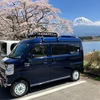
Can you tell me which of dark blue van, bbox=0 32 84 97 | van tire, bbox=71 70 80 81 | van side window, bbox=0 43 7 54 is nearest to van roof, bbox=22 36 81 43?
dark blue van, bbox=0 32 84 97

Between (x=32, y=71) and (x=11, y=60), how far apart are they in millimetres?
835

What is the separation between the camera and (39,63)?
5.27 m

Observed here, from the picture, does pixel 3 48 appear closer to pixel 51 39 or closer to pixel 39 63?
pixel 51 39

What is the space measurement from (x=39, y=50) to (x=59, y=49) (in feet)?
3.35

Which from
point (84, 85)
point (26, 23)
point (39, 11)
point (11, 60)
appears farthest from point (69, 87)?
point (39, 11)

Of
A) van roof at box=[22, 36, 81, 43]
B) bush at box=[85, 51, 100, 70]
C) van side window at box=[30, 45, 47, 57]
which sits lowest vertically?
bush at box=[85, 51, 100, 70]

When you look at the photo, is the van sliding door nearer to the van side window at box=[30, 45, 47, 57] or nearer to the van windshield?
the van side window at box=[30, 45, 47, 57]

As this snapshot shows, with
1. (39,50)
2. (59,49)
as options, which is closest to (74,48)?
(59,49)

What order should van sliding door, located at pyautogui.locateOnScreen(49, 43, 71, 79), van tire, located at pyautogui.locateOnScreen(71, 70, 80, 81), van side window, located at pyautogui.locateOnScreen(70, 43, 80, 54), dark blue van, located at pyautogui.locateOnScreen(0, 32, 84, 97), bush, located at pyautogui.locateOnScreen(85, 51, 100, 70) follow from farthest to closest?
1. bush, located at pyautogui.locateOnScreen(85, 51, 100, 70)
2. van tire, located at pyautogui.locateOnScreen(71, 70, 80, 81)
3. van side window, located at pyautogui.locateOnScreen(70, 43, 80, 54)
4. van sliding door, located at pyautogui.locateOnScreen(49, 43, 71, 79)
5. dark blue van, located at pyautogui.locateOnScreen(0, 32, 84, 97)

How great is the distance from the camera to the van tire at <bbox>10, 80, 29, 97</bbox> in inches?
190

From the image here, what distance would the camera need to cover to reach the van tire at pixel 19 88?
4836 millimetres

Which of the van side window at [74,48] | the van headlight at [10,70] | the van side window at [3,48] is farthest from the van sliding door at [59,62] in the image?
the van side window at [3,48]

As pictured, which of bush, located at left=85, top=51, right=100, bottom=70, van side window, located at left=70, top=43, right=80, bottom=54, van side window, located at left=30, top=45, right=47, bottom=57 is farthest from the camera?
bush, located at left=85, top=51, right=100, bottom=70

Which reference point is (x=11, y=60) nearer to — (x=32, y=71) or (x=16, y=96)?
(x=32, y=71)
